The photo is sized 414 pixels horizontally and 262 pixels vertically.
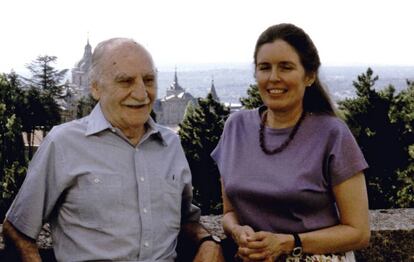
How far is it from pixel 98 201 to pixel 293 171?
32.5 inches

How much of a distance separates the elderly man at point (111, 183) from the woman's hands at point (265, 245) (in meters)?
0.22

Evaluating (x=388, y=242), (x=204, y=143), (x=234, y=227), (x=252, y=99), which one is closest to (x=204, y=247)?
(x=234, y=227)

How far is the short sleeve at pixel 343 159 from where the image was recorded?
2549 millimetres

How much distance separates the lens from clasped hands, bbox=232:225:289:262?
2.57 meters

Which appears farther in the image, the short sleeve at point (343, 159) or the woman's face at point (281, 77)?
the woman's face at point (281, 77)

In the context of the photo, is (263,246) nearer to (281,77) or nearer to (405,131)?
(281,77)

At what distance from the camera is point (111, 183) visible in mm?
2674

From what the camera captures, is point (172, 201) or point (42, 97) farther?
point (42, 97)

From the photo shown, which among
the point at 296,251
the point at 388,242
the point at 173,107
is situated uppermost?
the point at 296,251

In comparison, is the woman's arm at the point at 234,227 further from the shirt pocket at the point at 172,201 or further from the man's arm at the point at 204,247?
the shirt pocket at the point at 172,201

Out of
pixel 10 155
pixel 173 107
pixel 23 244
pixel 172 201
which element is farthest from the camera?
pixel 173 107

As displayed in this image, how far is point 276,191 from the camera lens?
262 centimetres

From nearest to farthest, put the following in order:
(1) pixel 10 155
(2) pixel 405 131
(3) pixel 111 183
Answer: (3) pixel 111 183 → (1) pixel 10 155 → (2) pixel 405 131

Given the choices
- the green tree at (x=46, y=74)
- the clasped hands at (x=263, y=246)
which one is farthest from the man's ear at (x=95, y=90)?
the green tree at (x=46, y=74)
